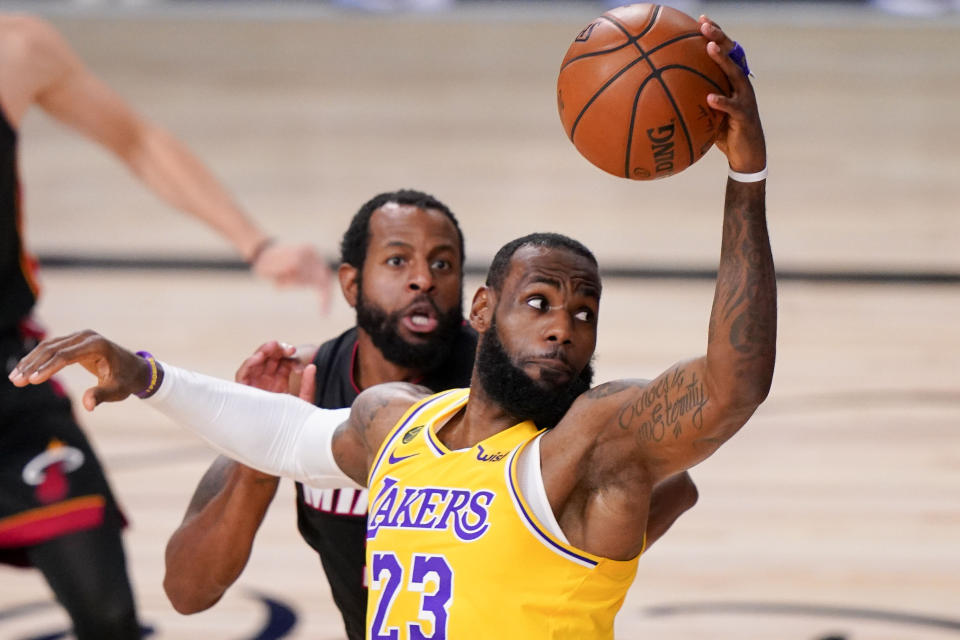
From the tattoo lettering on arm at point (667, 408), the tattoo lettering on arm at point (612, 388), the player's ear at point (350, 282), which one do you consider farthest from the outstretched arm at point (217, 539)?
the tattoo lettering on arm at point (667, 408)

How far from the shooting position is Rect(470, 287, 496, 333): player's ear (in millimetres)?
3094

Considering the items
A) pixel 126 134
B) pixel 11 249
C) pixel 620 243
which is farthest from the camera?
pixel 620 243

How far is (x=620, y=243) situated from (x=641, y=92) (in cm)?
781

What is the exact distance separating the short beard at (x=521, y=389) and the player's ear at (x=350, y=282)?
95 cm

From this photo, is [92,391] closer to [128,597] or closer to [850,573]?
[128,597]

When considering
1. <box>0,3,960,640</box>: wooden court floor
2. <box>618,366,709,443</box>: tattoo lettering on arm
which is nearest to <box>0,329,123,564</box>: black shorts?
<box>0,3,960,640</box>: wooden court floor

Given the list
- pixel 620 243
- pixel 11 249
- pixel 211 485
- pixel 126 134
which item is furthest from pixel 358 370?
pixel 620 243

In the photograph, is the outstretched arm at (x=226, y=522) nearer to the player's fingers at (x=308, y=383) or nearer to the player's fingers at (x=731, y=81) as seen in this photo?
the player's fingers at (x=308, y=383)

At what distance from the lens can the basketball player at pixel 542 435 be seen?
257 centimetres

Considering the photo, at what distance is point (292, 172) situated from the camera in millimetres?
12227

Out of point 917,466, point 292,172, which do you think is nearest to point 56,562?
point 917,466

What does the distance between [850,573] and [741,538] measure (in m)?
0.54

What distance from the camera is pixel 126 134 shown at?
181 inches

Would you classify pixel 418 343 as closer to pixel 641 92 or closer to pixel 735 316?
pixel 641 92
